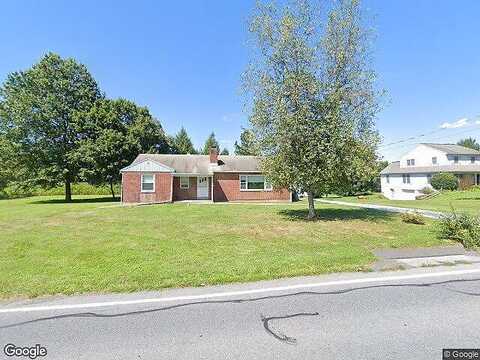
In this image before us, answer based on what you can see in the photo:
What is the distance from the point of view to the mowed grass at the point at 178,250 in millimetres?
6082

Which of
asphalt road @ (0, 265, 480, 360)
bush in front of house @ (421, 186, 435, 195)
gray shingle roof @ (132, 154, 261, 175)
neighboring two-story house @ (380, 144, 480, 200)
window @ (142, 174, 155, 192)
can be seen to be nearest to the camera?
asphalt road @ (0, 265, 480, 360)

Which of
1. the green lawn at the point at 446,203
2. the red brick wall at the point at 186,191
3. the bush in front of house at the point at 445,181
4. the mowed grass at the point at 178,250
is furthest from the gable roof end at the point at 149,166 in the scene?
the bush in front of house at the point at 445,181

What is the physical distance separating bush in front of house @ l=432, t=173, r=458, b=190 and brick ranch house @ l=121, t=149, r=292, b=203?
22121 millimetres

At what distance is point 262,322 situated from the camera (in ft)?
13.8

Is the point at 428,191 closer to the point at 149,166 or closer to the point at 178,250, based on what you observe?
the point at 149,166

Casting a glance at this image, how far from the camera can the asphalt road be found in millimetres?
3508

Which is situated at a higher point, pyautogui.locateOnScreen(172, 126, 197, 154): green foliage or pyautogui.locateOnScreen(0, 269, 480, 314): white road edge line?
pyautogui.locateOnScreen(172, 126, 197, 154): green foliage

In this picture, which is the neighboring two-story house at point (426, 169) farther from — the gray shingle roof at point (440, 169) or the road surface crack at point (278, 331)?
the road surface crack at point (278, 331)

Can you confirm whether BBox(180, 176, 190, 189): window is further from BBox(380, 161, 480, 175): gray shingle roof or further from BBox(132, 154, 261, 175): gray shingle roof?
BBox(380, 161, 480, 175): gray shingle roof

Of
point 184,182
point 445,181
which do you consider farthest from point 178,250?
point 445,181

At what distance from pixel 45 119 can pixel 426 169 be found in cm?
4854

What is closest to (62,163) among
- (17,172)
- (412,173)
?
(17,172)

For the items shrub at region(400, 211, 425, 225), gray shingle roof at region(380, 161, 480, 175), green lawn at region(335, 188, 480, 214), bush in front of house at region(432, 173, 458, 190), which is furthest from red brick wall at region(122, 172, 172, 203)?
gray shingle roof at region(380, 161, 480, 175)

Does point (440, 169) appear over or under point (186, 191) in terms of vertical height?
over
